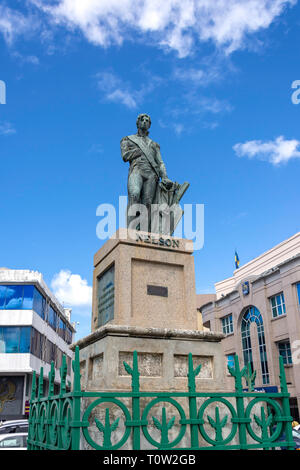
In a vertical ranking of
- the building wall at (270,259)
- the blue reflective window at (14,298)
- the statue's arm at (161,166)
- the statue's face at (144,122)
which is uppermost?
the building wall at (270,259)

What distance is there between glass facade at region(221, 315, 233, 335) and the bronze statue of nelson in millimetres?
34139

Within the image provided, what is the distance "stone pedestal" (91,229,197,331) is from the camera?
572cm

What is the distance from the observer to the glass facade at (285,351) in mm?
31453

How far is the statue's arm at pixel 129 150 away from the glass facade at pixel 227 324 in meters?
34.3

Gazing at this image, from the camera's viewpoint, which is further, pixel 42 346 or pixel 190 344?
pixel 42 346

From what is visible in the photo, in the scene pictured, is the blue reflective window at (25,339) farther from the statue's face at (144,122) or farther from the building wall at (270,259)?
the statue's face at (144,122)

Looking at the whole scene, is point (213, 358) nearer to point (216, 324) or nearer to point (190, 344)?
point (190, 344)

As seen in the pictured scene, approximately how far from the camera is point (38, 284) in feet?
109

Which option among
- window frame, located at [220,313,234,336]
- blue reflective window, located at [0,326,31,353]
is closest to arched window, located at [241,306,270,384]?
window frame, located at [220,313,234,336]

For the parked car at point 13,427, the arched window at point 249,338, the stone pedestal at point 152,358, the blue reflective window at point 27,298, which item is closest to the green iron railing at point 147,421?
the stone pedestal at point 152,358

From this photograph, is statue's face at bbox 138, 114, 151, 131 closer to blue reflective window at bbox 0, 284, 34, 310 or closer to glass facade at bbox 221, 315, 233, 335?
blue reflective window at bbox 0, 284, 34, 310

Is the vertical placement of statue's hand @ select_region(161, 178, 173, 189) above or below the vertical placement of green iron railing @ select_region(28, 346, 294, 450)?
above

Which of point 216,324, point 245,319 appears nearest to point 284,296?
point 245,319
